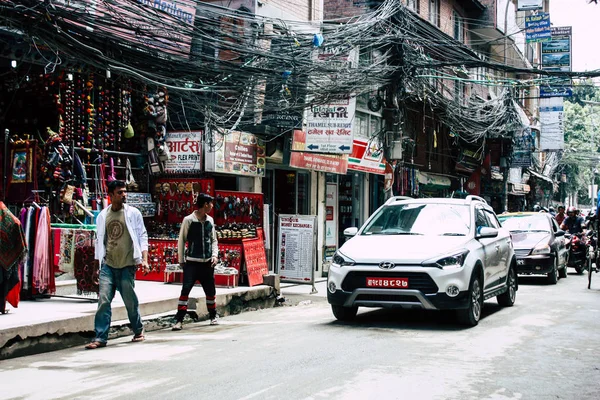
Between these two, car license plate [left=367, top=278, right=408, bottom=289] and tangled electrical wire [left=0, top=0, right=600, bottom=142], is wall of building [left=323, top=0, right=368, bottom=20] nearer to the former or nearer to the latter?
tangled electrical wire [left=0, top=0, right=600, bottom=142]

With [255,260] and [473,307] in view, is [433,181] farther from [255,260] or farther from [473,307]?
[473,307]

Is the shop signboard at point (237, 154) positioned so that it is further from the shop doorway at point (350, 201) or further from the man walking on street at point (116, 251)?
the shop doorway at point (350, 201)

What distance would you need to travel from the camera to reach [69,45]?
10711 millimetres

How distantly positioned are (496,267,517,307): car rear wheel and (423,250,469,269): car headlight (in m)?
3.08

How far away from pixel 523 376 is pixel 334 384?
1881 mm

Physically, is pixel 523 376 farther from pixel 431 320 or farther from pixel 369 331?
pixel 431 320

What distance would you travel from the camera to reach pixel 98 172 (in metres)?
13.8

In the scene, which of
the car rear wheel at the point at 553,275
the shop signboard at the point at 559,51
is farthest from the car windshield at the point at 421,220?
the shop signboard at the point at 559,51

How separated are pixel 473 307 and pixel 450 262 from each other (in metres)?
0.90

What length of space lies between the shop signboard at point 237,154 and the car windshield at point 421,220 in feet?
16.6

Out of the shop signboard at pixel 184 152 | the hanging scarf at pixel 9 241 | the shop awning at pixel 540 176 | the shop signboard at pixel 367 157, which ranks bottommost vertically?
the hanging scarf at pixel 9 241

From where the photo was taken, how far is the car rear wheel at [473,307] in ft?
32.7

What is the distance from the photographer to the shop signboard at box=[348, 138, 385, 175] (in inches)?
873

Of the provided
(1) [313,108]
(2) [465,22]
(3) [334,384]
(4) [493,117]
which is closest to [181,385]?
(3) [334,384]
